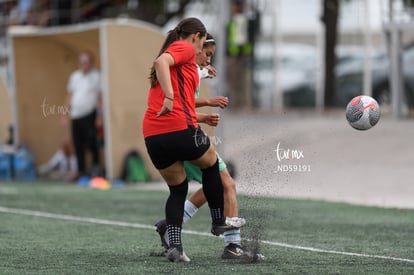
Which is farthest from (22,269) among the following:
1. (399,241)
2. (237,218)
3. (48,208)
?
(48,208)

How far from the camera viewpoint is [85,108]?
18781 mm

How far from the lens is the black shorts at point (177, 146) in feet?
27.4

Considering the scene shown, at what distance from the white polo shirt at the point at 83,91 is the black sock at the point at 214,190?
9883mm

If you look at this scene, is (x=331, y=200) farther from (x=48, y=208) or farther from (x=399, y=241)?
(x=399, y=241)

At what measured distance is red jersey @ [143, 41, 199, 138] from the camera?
27.3 feet

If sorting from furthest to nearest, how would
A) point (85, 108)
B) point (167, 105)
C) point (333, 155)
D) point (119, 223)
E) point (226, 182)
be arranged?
point (333, 155) → point (85, 108) → point (119, 223) → point (226, 182) → point (167, 105)

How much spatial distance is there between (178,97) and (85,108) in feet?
34.6

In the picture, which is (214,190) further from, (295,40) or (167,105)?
(295,40)

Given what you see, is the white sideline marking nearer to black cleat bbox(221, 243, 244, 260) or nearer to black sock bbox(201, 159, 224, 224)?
black cleat bbox(221, 243, 244, 260)

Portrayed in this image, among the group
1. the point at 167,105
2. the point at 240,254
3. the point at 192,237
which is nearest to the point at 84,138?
the point at 192,237

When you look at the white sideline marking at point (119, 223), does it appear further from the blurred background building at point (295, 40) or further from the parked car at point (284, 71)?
the parked car at point (284, 71)

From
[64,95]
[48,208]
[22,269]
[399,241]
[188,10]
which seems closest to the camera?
[22,269]

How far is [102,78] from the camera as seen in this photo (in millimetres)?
18438

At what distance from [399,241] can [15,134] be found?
11514 millimetres
